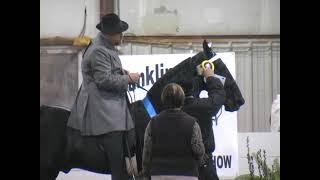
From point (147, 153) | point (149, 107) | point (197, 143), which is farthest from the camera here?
point (149, 107)

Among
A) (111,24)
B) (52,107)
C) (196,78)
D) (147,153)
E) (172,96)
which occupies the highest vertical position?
(111,24)

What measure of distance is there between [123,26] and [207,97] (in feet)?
3.69

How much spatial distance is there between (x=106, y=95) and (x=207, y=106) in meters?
1.04

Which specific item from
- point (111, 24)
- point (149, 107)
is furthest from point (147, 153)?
→ point (111, 24)

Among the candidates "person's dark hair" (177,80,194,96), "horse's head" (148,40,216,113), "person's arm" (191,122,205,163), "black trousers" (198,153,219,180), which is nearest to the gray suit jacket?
"horse's head" (148,40,216,113)

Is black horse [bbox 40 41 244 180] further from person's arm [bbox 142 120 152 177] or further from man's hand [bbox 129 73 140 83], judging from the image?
man's hand [bbox 129 73 140 83]

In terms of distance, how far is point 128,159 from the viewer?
5363 millimetres

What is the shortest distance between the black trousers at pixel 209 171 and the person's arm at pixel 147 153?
0.54m

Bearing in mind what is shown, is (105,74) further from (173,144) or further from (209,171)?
(209,171)

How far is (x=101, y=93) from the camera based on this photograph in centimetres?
530

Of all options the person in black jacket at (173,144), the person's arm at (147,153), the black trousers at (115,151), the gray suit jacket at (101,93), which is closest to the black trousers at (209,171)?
the person in black jacket at (173,144)

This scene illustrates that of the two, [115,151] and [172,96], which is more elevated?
[172,96]
